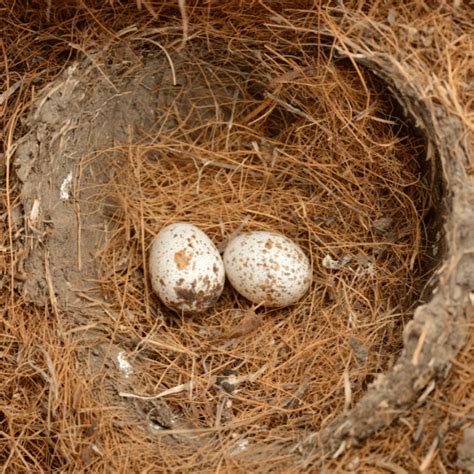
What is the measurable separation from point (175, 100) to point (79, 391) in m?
1.01

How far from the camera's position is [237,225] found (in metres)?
2.29

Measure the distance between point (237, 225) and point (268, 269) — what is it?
30cm

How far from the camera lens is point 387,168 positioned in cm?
210

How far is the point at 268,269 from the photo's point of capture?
2.04 meters

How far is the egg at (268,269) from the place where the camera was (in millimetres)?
2051

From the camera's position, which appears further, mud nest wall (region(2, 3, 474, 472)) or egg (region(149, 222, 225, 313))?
egg (region(149, 222, 225, 313))

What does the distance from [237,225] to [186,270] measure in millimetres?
348

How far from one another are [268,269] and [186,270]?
0.25 m

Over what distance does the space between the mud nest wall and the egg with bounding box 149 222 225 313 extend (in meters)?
0.13

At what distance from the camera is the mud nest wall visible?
6.18ft

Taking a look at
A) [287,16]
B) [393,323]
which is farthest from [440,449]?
[287,16]

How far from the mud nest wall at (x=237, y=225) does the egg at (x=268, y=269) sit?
11 cm

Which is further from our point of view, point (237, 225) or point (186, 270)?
point (237, 225)

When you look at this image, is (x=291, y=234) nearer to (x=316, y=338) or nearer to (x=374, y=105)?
(x=316, y=338)
